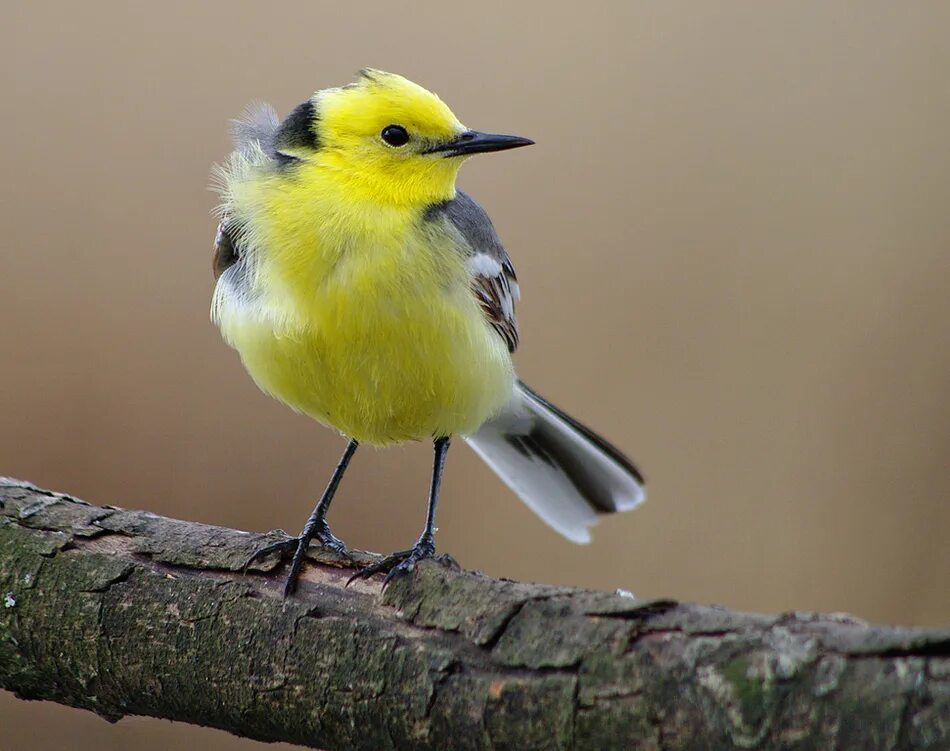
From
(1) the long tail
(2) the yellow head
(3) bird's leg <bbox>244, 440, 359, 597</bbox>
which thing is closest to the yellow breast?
(2) the yellow head

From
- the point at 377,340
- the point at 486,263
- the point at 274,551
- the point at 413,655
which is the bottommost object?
the point at 413,655

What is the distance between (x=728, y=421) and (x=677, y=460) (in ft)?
0.65

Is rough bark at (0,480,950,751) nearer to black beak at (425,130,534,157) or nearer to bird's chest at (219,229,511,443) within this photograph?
bird's chest at (219,229,511,443)

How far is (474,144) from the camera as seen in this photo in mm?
2488

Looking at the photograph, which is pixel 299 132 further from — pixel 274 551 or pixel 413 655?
pixel 413 655

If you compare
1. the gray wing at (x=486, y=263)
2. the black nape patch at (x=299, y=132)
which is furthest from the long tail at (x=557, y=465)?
the black nape patch at (x=299, y=132)

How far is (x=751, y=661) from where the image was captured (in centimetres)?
138

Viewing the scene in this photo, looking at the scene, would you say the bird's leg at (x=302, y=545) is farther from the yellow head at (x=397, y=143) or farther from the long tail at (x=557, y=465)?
the yellow head at (x=397, y=143)

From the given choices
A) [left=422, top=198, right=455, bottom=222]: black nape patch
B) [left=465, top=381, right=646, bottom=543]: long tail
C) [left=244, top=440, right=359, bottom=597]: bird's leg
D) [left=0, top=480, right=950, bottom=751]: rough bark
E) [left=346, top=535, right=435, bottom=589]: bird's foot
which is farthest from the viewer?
[left=465, top=381, right=646, bottom=543]: long tail

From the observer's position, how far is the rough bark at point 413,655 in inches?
52.2

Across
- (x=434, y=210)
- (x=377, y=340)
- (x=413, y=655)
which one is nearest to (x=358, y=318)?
(x=377, y=340)

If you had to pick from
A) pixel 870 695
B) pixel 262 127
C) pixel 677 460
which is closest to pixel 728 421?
pixel 677 460

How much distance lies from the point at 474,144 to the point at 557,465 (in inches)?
41.2

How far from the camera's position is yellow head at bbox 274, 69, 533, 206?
97.1 inches
